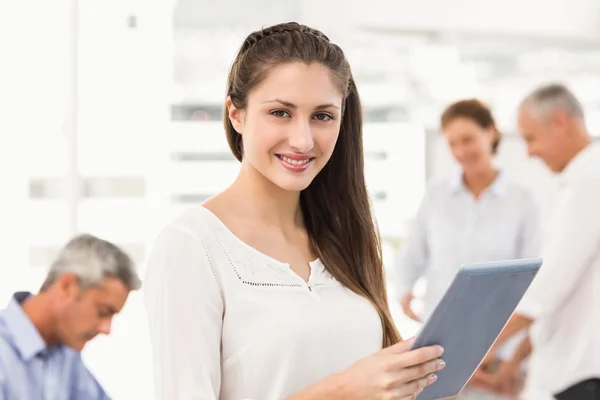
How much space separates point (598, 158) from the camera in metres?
2.97

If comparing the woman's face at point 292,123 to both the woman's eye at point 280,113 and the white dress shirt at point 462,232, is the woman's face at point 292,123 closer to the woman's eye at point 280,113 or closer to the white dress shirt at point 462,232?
the woman's eye at point 280,113

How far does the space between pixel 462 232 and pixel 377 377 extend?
2318mm

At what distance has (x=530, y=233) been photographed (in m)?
3.53

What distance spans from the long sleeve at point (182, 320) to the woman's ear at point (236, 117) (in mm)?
272

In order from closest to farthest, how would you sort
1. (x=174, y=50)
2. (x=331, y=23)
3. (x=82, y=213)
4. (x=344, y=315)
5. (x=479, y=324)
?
(x=479, y=324) < (x=344, y=315) < (x=82, y=213) < (x=174, y=50) < (x=331, y=23)

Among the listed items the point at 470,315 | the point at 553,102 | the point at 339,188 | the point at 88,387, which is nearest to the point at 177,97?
the point at 88,387

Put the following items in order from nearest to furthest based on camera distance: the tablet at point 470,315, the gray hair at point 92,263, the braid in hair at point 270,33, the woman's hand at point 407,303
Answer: the tablet at point 470,315 < the braid in hair at point 270,33 < the gray hair at point 92,263 < the woman's hand at point 407,303

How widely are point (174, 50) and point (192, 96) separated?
19cm

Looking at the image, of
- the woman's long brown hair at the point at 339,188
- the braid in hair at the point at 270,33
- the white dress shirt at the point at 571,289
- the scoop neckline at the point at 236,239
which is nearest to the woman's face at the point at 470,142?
the white dress shirt at the point at 571,289

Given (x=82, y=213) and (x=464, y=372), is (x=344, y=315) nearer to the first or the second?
(x=464, y=372)

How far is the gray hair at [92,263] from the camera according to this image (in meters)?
2.90

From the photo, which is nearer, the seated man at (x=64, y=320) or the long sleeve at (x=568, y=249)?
the seated man at (x=64, y=320)

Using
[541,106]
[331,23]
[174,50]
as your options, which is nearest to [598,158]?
[541,106]

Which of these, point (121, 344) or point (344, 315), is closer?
point (344, 315)
